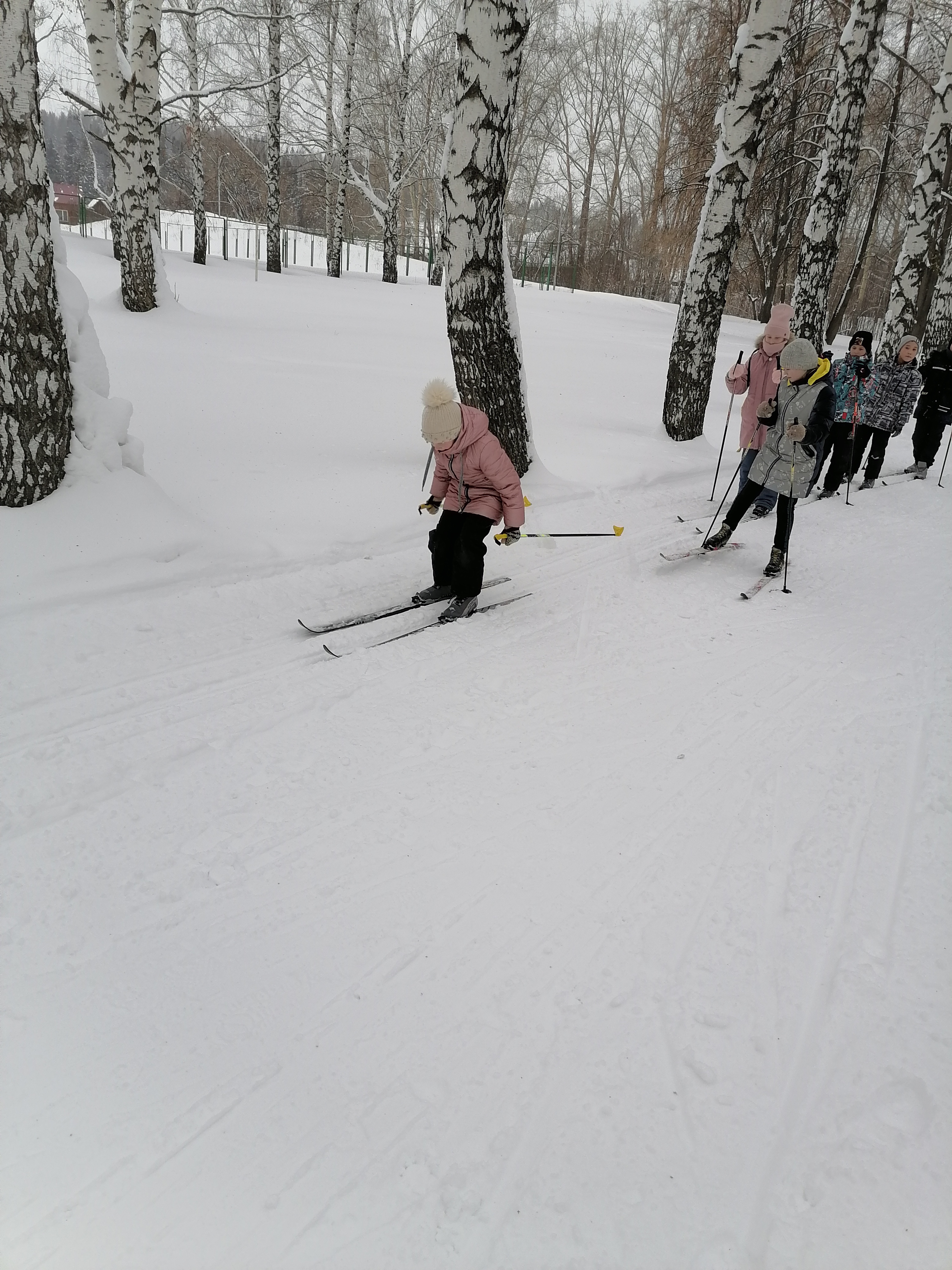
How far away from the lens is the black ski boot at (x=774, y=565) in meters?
5.41

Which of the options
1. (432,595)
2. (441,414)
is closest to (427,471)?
(441,414)

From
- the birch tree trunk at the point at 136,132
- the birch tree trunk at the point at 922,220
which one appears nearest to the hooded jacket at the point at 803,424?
the birch tree trunk at the point at 136,132

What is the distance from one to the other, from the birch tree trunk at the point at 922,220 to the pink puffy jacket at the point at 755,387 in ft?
23.9

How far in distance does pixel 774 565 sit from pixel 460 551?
96.3 inches

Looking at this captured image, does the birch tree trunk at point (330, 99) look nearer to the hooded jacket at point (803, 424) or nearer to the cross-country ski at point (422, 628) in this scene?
the hooded jacket at point (803, 424)

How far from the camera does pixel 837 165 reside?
31.5ft

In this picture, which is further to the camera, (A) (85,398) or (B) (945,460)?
(B) (945,460)

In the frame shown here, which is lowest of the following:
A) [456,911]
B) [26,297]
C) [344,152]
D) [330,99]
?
A: [456,911]

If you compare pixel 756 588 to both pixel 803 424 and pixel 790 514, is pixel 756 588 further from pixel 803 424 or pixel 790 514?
pixel 803 424

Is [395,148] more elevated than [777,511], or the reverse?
[395,148]

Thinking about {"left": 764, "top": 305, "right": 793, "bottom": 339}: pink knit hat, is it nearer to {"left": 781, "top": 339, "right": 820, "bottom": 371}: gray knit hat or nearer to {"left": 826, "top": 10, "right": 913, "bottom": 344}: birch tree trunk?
{"left": 781, "top": 339, "right": 820, "bottom": 371}: gray knit hat

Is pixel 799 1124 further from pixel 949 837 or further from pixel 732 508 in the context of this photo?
pixel 732 508

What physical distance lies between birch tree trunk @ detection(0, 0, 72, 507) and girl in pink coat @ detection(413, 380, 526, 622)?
7.14ft

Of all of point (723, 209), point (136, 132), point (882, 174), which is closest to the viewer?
point (723, 209)
